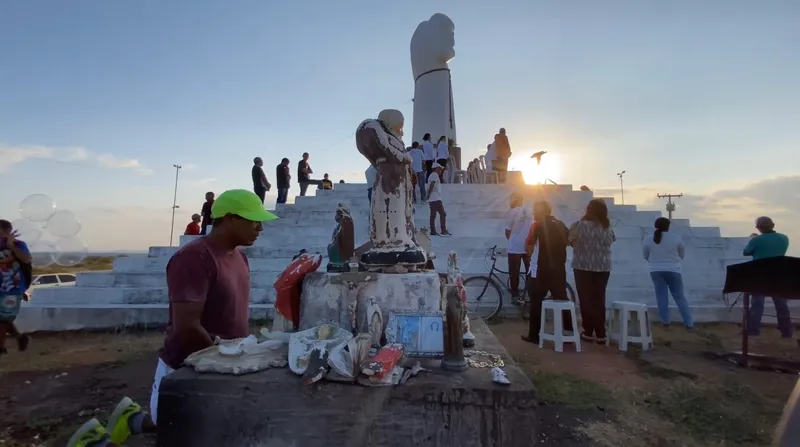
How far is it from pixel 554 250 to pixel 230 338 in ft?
15.8

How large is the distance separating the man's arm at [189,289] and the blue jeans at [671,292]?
7037 mm

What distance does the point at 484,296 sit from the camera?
26.5 feet

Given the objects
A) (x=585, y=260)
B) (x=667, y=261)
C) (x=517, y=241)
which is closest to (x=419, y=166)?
(x=517, y=241)

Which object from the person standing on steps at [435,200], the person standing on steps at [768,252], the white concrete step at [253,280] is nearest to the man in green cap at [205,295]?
the white concrete step at [253,280]

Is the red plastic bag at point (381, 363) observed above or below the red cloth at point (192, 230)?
below

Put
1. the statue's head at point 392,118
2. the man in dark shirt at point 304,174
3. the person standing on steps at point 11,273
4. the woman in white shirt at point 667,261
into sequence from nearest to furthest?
the statue's head at point 392,118, the person standing on steps at point 11,273, the woman in white shirt at point 667,261, the man in dark shirt at point 304,174

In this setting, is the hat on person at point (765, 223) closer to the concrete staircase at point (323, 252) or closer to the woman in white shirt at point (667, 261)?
the woman in white shirt at point (667, 261)

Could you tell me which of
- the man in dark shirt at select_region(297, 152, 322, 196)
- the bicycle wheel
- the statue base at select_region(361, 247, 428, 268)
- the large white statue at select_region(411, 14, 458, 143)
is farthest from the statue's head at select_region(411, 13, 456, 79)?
the statue base at select_region(361, 247, 428, 268)

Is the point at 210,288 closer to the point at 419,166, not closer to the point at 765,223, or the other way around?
the point at 765,223

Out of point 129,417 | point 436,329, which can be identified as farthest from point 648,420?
point 129,417

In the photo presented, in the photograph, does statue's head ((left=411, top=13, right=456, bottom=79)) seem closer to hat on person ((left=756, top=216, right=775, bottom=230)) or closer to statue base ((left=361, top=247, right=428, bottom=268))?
hat on person ((left=756, top=216, right=775, bottom=230))

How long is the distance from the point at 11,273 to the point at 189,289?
5409 mm

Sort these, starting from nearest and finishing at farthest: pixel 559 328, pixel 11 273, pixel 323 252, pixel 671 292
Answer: pixel 11 273 → pixel 559 328 → pixel 671 292 → pixel 323 252

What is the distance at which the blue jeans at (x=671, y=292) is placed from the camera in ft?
23.4
